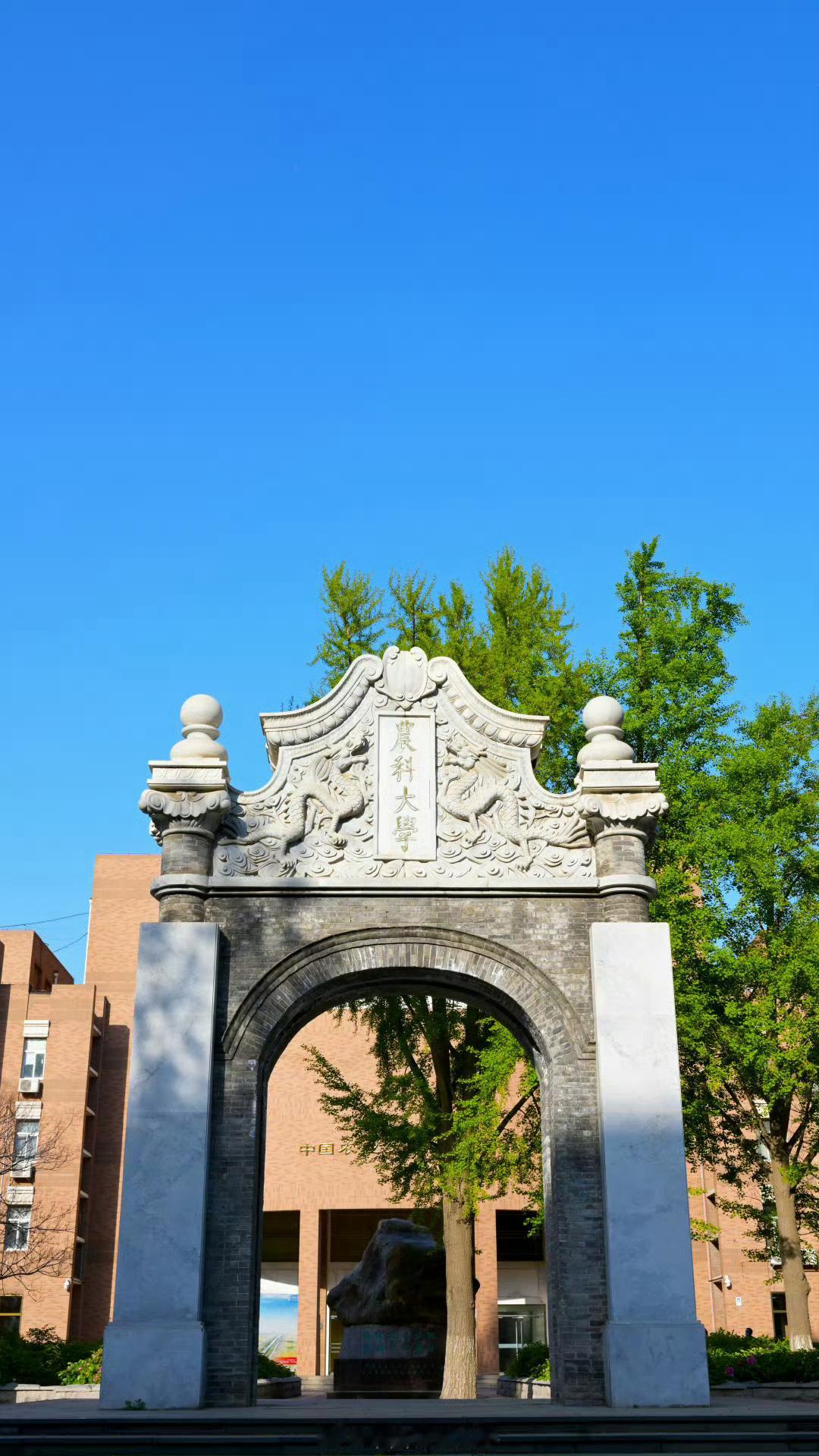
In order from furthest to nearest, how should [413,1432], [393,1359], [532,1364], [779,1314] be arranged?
[779,1314], [532,1364], [393,1359], [413,1432]

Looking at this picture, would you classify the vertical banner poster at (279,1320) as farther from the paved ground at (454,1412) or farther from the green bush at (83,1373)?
the paved ground at (454,1412)

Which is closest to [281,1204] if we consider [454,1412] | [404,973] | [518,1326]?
[518,1326]

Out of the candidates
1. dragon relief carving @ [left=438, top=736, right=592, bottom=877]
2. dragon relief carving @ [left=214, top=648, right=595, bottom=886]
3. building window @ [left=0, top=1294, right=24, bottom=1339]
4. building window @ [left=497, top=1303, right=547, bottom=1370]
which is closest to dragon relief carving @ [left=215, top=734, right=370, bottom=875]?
dragon relief carving @ [left=214, top=648, right=595, bottom=886]

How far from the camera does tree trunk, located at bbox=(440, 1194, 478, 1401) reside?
1931 centimetres

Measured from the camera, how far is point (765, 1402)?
593 inches

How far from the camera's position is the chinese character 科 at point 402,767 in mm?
14711

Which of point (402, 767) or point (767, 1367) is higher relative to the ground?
point (402, 767)

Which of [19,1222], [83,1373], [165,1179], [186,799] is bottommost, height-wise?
[83,1373]

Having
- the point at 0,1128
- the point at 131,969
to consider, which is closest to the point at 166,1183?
the point at 0,1128

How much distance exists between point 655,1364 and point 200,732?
7.66 meters

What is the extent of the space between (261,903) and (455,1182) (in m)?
7.66

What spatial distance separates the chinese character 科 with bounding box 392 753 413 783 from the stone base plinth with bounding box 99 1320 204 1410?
5.72 metres

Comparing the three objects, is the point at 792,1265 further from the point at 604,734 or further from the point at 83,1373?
the point at 83,1373

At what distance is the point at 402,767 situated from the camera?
1477 centimetres
